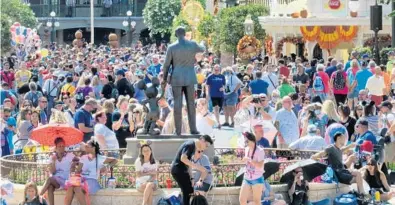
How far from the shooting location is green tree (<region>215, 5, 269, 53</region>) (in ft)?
185

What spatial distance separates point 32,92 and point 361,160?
34.1ft

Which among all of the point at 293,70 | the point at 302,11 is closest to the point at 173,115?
the point at 293,70

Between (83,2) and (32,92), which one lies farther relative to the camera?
(83,2)

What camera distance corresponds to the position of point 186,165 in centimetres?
1855

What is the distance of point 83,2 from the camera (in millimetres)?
122750

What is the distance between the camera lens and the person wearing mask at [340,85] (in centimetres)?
3109

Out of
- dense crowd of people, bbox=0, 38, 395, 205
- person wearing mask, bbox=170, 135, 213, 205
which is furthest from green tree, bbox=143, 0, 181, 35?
person wearing mask, bbox=170, 135, 213, 205

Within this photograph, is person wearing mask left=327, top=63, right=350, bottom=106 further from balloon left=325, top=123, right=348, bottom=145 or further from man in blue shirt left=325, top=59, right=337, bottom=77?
balloon left=325, top=123, right=348, bottom=145

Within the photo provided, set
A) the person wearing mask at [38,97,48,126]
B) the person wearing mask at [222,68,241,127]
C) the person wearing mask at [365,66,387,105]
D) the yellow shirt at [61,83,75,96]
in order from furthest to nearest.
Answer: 1. the person wearing mask at [222,68,241,127]
2. the person wearing mask at [365,66,387,105]
3. the yellow shirt at [61,83,75,96]
4. the person wearing mask at [38,97,48,126]

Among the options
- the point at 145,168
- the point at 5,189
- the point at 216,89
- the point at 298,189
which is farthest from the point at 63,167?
the point at 216,89

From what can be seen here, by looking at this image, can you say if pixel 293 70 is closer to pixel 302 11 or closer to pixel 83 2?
pixel 302 11

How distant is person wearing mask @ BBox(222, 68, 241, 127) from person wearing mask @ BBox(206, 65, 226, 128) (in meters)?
0.15

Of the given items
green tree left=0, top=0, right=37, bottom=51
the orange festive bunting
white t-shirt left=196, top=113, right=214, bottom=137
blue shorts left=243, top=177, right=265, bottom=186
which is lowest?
blue shorts left=243, top=177, right=265, bottom=186

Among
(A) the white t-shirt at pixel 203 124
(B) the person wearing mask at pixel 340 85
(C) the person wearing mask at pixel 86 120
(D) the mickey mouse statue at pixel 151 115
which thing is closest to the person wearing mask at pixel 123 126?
(C) the person wearing mask at pixel 86 120
